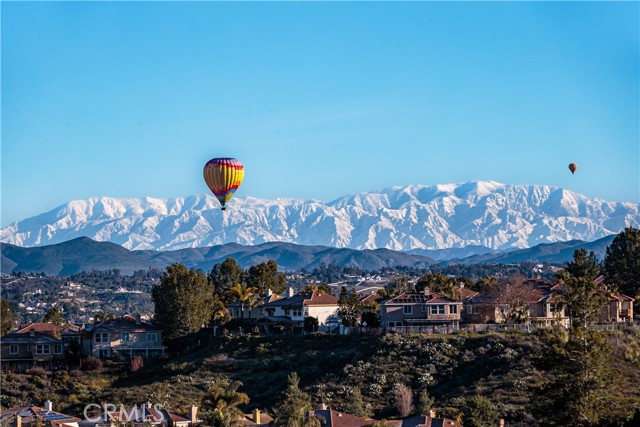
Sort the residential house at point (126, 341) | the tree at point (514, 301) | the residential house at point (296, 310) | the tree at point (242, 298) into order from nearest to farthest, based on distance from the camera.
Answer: the tree at point (514, 301) < the residential house at point (126, 341) < the residential house at point (296, 310) < the tree at point (242, 298)

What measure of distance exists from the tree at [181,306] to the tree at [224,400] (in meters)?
18.4

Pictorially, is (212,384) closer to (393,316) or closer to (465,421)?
(393,316)

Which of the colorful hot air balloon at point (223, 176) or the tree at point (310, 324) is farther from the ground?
the colorful hot air balloon at point (223, 176)

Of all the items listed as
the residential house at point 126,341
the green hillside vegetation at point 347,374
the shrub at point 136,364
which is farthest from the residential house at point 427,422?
the residential house at point 126,341

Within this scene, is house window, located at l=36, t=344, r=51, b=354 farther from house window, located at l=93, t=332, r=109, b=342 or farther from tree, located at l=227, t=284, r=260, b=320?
tree, located at l=227, t=284, r=260, b=320

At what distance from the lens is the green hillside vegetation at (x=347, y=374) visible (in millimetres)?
83375

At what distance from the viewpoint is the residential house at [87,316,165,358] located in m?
111

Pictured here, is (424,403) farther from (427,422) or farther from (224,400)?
(224,400)

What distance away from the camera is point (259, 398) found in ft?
285

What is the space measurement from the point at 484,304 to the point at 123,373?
30599 millimetres

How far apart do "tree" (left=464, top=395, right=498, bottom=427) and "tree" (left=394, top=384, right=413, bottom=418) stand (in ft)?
24.0

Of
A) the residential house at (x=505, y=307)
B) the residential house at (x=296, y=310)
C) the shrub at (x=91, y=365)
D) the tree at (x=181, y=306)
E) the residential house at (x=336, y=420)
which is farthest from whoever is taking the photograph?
the residential house at (x=296, y=310)

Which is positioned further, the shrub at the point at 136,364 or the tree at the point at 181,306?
the tree at the point at 181,306

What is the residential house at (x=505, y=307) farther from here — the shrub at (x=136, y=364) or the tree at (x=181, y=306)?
the shrub at (x=136, y=364)
